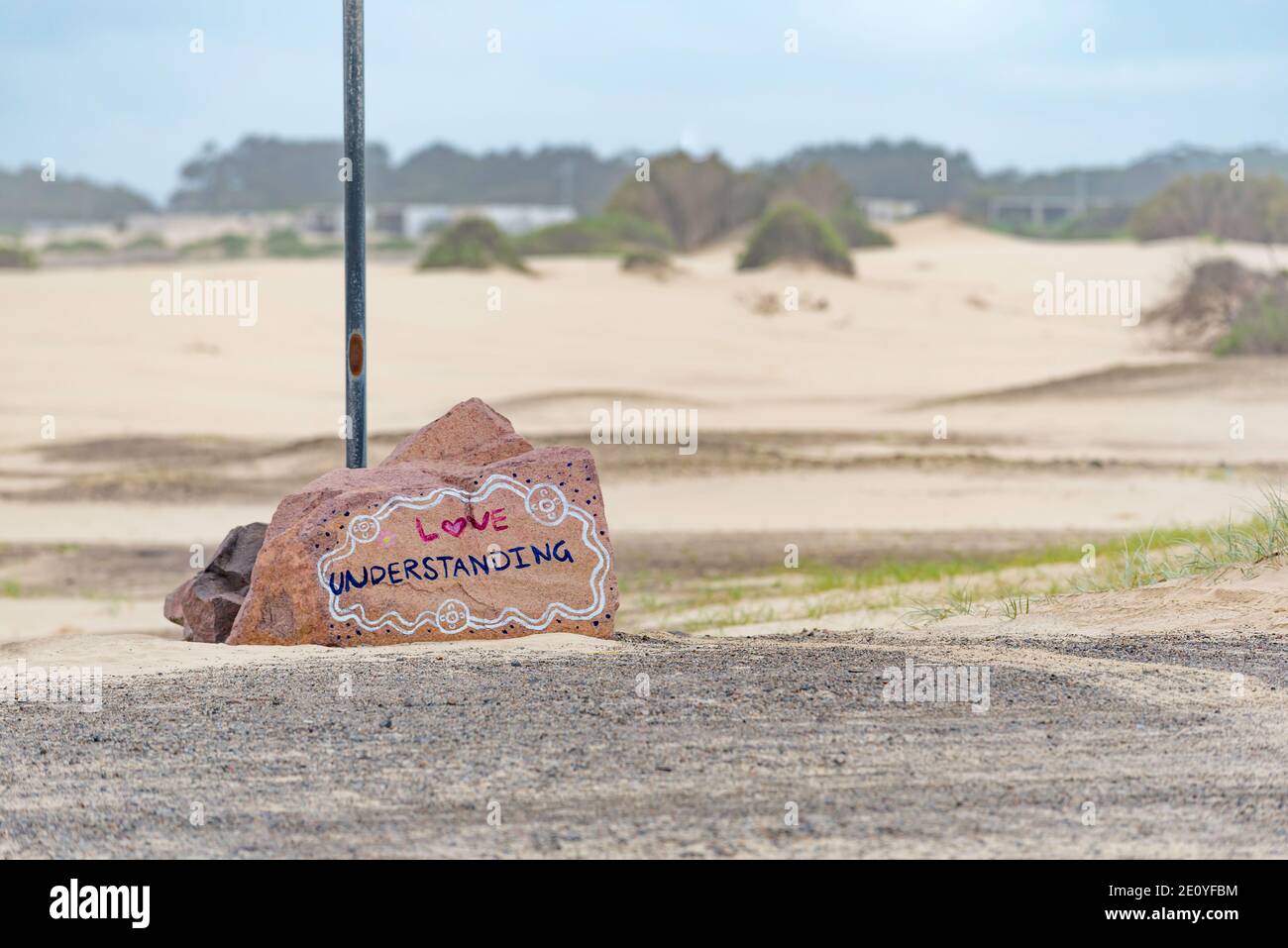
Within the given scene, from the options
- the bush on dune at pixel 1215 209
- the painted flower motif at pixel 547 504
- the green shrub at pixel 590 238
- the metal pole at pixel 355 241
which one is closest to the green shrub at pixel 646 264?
the green shrub at pixel 590 238

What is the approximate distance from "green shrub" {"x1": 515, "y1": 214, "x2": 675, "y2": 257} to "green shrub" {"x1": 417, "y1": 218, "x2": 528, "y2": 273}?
13.7 feet

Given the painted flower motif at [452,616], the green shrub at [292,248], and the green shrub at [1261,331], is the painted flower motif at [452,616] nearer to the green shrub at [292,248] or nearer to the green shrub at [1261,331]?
the green shrub at [1261,331]

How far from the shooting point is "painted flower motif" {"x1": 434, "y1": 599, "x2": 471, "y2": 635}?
7559 mm

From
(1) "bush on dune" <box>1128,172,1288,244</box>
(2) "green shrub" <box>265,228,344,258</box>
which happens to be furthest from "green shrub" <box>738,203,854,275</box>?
(2) "green shrub" <box>265,228,344,258</box>

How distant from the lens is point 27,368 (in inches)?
1039

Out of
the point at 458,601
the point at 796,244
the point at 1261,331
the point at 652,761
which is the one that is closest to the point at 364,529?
the point at 458,601

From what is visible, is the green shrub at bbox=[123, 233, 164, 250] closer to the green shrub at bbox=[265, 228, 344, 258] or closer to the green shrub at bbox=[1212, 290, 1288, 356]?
the green shrub at bbox=[265, 228, 344, 258]

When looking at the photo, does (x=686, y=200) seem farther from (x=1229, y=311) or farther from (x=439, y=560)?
(x=439, y=560)

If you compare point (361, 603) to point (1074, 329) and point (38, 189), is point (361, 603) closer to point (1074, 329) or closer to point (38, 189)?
point (1074, 329)

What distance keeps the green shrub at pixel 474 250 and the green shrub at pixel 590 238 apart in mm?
4162

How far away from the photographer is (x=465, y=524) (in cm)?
764

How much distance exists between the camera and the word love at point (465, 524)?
7590mm

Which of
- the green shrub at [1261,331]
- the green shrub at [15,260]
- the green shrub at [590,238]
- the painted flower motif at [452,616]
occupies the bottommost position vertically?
the painted flower motif at [452,616]
